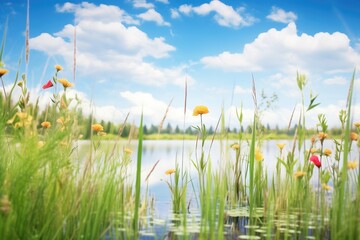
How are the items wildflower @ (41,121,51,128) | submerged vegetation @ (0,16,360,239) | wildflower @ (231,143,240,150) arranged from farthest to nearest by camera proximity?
wildflower @ (231,143,240,150)
wildflower @ (41,121,51,128)
submerged vegetation @ (0,16,360,239)

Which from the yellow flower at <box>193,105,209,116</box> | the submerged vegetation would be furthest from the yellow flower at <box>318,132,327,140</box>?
the yellow flower at <box>193,105,209,116</box>

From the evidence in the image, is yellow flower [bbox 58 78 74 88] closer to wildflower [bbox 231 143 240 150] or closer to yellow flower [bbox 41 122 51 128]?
yellow flower [bbox 41 122 51 128]

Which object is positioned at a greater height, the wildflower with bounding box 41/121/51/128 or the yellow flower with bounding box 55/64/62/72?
the yellow flower with bounding box 55/64/62/72

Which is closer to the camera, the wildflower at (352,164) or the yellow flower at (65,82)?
the wildflower at (352,164)

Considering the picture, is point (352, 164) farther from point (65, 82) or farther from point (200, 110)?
point (65, 82)

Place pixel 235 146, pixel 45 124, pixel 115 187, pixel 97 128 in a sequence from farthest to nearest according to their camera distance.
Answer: pixel 235 146
pixel 97 128
pixel 45 124
pixel 115 187

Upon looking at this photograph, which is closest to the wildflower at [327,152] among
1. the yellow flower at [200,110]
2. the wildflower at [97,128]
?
the yellow flower at [200,110]

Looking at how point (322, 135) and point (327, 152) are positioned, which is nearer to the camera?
point (322, 135)

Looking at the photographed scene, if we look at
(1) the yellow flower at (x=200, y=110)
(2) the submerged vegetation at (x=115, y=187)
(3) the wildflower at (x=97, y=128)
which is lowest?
(2) the submerged vegetation at (x=115, y=187)

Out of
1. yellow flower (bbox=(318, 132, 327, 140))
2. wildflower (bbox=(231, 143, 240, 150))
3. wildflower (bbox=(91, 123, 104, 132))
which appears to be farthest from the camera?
wildflower (bbox=(231, 143, 240, 150))

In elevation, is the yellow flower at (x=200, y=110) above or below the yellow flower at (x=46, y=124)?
above

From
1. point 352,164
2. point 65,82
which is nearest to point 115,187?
point 65,82

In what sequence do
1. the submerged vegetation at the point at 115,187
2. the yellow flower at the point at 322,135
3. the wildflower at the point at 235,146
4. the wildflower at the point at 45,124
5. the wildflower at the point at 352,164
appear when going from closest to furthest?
the submerged vegetation at the point at 115,187 < the wildflower at the point at 352,164 < the wildflower at the point at 45,124 < the yellow flower at the point at 322,135 < the wildflower at the point at 235,146

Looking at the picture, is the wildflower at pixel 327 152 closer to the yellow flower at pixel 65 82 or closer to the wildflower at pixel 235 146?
the wildflower at pixel 235 146
